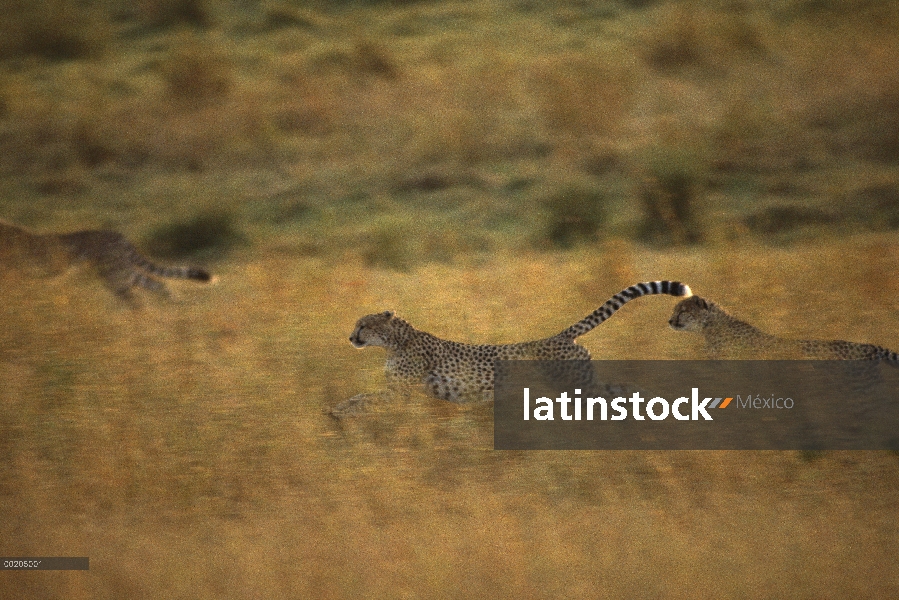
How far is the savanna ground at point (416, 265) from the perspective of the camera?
4.91m

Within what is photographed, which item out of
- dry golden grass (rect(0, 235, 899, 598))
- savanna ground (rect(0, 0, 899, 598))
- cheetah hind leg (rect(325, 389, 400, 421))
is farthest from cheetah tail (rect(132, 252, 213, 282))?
cheetah hind leg (rect(325, 389, 400, 421))

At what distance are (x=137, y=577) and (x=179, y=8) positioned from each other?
13.6m

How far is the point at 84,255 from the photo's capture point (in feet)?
27.8

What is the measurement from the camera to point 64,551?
4984mm

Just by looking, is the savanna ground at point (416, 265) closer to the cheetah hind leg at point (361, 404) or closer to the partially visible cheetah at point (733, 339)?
the cheetah hind leg at point (361, 404)

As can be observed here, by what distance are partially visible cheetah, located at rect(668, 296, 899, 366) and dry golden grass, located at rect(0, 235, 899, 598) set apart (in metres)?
0.25

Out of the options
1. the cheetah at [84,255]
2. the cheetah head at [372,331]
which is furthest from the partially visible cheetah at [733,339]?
the cheetah at [84,255]

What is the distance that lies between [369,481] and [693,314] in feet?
6.09

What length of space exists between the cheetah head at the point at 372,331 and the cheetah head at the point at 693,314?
137 centimetres

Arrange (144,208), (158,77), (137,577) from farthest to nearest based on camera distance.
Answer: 1. (158,77)
2. (144,208)
3. (137,577)

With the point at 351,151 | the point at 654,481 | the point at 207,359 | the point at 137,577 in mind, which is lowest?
the point at 137,577

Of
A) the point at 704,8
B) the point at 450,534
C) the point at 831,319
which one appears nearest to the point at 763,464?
the point at 450,534

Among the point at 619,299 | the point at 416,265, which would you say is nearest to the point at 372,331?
the point at 619,299

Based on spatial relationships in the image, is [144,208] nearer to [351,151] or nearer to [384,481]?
[351,151]
